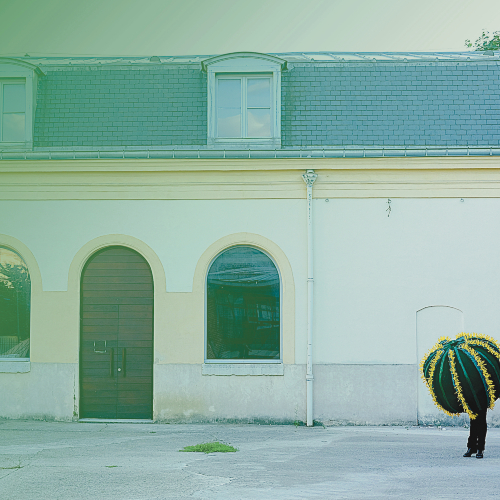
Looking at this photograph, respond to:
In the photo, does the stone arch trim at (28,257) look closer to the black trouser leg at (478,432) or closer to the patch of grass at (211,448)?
the patch of grass at (211,448)

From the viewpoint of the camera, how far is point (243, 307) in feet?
38.9

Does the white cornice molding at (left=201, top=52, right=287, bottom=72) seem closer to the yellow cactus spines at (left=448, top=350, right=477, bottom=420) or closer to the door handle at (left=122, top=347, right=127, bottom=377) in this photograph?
Answer: the door handle at (left=122, top=347, right=127, bottom=377)

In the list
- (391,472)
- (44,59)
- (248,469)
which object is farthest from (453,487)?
(44,59)

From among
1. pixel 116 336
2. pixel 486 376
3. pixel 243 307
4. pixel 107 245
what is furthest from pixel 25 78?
pixel 486 376

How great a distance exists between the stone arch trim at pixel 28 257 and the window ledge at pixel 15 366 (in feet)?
4.24

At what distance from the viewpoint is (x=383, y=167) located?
11742 mm

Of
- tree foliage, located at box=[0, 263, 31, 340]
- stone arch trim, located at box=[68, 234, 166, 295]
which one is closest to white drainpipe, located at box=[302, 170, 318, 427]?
stone arch trim, located at box=[68, 234, 166, 295]

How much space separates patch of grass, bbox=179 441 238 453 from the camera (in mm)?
9164

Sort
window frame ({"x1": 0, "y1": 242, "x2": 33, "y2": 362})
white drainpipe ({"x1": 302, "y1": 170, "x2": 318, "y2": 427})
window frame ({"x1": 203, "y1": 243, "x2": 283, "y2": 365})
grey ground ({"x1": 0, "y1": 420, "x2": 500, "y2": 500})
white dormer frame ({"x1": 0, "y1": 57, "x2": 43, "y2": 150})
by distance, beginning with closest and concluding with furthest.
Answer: grey ground ({"x1": 0, "y1": 420, "x2": 500, "y2": 500}), white drainpipe ({"x1": 302, "y1": 170, "x2": 318, "y2": 427}), window frame ({"x1": 203, "y1": 243, "x2": 283, "y2": 365}), window frame ({"x1": 0, "y1": 242, "x2": 33, "y2": 362}), white dormer frame ({"x1": 0, "y1": 57, "x2": 43, "y2": 150})

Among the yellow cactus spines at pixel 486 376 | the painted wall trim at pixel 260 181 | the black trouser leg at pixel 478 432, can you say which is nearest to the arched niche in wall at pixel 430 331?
the painted wall trim at pixel 260 181

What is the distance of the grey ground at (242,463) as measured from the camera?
698cm

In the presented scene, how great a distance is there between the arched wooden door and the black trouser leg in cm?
587

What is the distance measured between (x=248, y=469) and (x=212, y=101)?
23.1ft

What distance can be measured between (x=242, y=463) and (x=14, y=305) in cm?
614
